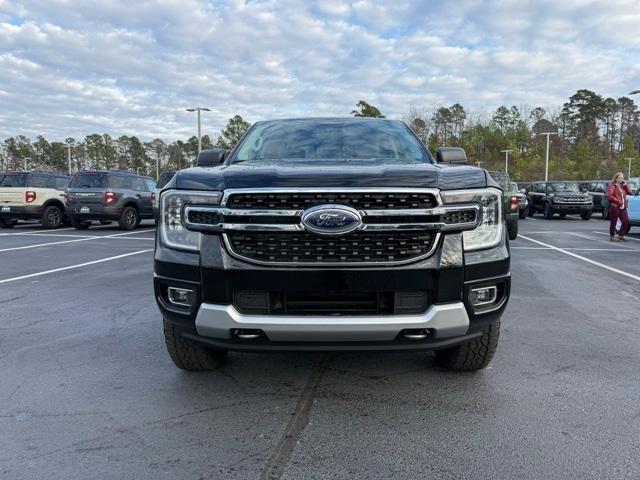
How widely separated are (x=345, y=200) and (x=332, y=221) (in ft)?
0.48

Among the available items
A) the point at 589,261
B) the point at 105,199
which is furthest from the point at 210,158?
the point at 105,199

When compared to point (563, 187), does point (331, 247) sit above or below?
below

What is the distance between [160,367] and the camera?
3.78 meters

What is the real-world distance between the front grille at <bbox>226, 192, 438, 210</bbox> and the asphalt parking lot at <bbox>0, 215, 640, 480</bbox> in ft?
3.92

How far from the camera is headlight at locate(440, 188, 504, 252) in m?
2.90

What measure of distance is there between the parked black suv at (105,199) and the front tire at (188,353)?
13737 mm

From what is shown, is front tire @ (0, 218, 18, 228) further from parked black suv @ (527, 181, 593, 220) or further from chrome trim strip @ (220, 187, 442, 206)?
parked black suv @ (527, 181, 593, 220)

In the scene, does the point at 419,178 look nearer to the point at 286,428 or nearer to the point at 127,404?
the point at 286,428

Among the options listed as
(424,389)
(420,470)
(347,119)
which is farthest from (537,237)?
(420,470)

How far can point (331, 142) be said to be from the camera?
14.5 feet

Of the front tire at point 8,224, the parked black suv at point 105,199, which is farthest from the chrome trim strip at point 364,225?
the front tire at point 8,224

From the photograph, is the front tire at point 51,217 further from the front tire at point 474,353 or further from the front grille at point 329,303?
the front tire at point 474,353

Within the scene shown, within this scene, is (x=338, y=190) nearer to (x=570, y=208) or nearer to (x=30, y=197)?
(x=30, y=197)

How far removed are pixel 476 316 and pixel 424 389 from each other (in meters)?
0.68
